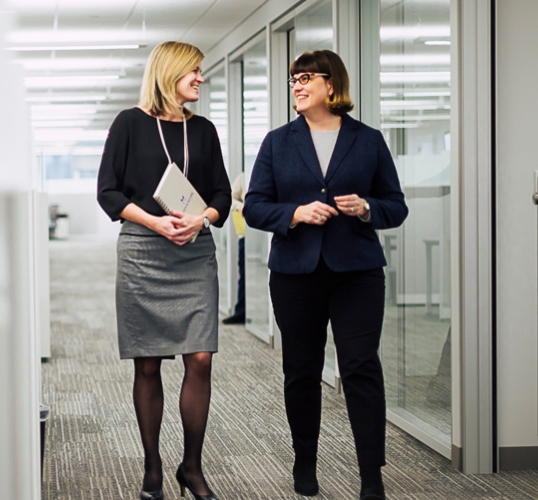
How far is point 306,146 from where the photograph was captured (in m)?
2.38

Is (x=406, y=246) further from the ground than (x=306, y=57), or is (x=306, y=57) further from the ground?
(x=306, y=57)

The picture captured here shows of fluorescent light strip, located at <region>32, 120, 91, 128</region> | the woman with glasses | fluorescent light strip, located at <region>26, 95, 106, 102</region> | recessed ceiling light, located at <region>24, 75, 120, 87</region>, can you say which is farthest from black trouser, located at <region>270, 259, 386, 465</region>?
fluorescent light strip, located at <region>32, 120, 91, 128</region>

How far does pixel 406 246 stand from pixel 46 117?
1233 cm

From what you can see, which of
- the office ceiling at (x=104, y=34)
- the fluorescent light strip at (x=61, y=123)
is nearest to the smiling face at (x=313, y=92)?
the office ceiling at (x=104, y=34)

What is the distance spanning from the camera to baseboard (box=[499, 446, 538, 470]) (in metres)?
2.79

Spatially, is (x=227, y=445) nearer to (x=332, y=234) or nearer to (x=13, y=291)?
(x=332, y=234)

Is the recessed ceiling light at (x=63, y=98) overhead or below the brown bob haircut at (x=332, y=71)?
overhead

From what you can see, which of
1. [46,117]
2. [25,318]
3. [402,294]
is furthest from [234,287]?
[46,117]

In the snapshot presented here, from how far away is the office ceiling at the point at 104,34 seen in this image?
20.1 ft

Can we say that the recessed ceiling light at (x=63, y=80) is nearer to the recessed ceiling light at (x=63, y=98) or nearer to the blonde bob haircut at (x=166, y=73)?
the recessed ceiling light at (x=63, y=98)

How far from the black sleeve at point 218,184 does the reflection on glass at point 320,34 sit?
1929mm

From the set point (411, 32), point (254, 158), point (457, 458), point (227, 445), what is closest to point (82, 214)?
point (254, 158)

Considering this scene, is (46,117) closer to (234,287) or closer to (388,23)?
(234,287)

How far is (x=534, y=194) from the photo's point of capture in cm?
274
